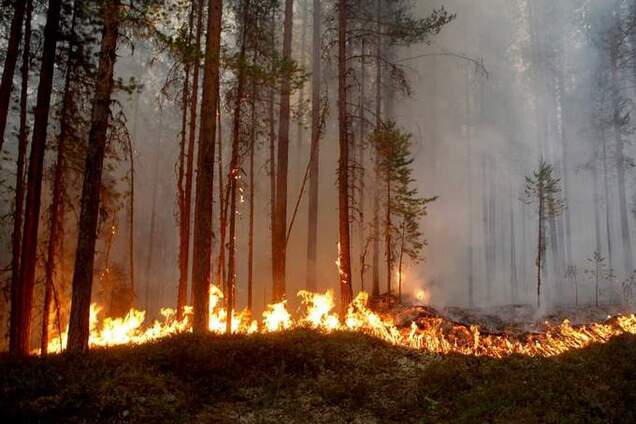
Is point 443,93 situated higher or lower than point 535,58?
lower

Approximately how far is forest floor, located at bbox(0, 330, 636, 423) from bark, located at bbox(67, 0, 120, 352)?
0.70 metres

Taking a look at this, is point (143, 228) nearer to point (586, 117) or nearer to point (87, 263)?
point (87, 263)

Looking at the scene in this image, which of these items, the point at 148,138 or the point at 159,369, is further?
the point at 148,138

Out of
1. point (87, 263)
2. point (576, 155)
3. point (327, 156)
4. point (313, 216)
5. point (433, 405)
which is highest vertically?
point (576, 155)

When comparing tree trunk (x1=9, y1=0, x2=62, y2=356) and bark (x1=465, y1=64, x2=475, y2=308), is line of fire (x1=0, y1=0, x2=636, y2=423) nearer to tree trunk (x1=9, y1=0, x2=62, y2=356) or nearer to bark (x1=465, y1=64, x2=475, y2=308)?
tree trunk (x1=9, y1=0, x2=62, y2=356)

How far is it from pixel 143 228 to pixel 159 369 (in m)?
36.8

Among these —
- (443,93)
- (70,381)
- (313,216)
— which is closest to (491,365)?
(70,381)

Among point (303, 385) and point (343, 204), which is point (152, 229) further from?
point (303, 385)

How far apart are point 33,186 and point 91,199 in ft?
11.1

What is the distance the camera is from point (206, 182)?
1110cm

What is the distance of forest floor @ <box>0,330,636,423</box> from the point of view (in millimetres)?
6613

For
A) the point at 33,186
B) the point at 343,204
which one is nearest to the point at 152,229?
the point at 343,204

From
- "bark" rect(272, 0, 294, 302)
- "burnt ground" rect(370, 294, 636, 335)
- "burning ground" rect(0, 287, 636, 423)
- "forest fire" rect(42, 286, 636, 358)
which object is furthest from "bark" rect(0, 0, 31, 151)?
"burnt ground" rect(370, 294, 636, 335)

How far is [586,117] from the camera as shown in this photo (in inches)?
1737
